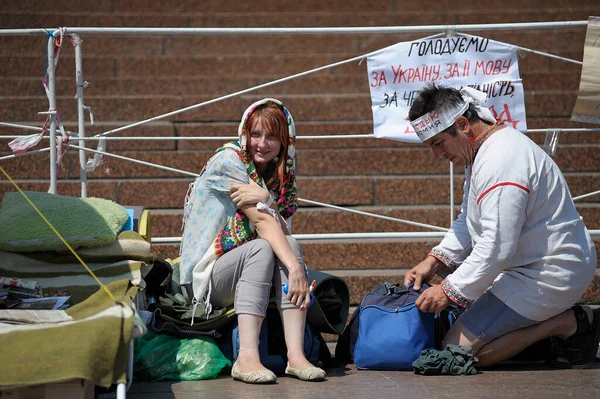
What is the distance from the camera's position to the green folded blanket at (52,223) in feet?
13.1

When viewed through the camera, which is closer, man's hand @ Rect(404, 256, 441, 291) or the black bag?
the black bag

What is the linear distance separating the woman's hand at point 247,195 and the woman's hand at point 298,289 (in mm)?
392

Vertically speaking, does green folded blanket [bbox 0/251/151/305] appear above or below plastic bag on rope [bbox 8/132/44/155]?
below

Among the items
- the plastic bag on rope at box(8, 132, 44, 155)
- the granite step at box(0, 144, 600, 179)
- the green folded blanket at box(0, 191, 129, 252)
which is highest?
the plastic bag on rope at box(8, 132, 44, 155)

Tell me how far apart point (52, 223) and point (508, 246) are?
2.06m

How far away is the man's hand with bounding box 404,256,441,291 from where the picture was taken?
436cm

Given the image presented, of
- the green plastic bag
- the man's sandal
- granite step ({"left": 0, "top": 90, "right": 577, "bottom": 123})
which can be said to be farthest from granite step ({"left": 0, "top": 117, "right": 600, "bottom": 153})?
the green plastic bag

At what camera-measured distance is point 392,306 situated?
13.8 feet

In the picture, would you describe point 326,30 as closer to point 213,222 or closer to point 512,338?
point 213,222

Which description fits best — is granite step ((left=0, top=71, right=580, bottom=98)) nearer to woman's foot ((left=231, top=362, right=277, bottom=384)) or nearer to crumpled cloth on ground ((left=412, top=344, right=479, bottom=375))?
crumpled cloth on ground ((left=412, top=344, right=479, bottom=375))

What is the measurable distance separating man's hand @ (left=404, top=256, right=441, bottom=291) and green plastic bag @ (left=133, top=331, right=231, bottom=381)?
1.01 m

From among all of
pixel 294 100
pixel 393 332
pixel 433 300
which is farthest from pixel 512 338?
pixel 294 100

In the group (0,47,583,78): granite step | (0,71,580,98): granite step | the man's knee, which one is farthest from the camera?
(0,47,583,78): granite step

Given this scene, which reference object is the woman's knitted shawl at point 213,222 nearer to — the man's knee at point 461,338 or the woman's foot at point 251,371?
the woman's foot at point 251,371
